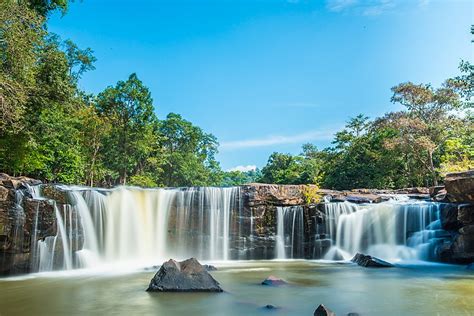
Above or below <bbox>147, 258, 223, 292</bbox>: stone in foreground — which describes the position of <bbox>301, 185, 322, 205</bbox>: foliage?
above

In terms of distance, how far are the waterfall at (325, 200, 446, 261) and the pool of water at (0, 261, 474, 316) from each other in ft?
11.9

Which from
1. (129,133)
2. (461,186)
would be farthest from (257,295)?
(129,133)

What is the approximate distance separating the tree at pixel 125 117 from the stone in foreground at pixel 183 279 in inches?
952

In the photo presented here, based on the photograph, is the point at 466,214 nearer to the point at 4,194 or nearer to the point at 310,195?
the point at 310,195

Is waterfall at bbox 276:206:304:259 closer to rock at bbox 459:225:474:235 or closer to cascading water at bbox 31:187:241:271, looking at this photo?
cascading water at bbox 31:187:241:271

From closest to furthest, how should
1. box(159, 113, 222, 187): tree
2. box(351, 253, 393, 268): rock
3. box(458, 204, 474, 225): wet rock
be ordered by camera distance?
box(351, 253, 393, 268): rock → box(458, 204, 474, 225): wet rock → box(159, 113, 222, 187): tree

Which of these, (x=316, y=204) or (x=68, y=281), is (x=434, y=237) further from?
(x=68, y=281)

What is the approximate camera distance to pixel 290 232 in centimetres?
1712

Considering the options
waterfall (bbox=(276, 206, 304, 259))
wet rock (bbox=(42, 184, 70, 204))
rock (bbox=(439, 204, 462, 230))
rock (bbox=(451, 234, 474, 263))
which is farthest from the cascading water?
rock (bbox=(451, 234, 474, 263))

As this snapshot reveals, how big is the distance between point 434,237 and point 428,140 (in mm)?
15237

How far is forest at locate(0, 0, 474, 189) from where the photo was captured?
13133 mm

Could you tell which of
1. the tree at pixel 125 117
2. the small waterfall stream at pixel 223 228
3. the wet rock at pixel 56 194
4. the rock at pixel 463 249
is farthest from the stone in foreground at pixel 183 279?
the tree at pixel 125 117

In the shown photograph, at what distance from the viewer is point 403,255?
15.0m

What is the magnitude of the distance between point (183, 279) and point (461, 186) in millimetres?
10935
